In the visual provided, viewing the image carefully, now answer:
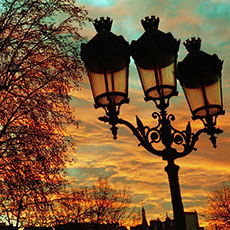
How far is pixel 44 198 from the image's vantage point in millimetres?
11727

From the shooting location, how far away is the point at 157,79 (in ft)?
15.9

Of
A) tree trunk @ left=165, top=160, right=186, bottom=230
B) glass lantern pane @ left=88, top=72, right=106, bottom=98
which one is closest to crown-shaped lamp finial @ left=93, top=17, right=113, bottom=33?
glass lantern pane @ left=88, top=72, right=106, bottom=98

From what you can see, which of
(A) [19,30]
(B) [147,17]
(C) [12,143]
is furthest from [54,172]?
(B) [147,17]

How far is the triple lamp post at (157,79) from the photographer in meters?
4.79

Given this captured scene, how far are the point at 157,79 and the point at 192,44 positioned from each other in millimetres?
1099

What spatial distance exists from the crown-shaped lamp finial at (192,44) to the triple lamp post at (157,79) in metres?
0.25

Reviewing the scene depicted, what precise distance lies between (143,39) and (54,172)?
7946 millimetres

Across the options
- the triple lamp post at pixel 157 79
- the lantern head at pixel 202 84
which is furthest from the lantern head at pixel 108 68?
the lantern head at pixel 202 84

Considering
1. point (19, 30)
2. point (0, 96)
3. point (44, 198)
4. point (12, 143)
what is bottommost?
point (44, 198)

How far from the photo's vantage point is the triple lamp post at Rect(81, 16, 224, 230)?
15.7ft

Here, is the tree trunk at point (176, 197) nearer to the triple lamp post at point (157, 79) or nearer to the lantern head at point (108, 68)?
the triple lamp post at point (157, 79)

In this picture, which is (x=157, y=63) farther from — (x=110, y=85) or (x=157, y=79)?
(x=110, y=85)

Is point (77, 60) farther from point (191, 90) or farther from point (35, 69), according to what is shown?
point (191, 90)

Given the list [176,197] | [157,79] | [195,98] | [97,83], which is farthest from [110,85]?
[176,197]
